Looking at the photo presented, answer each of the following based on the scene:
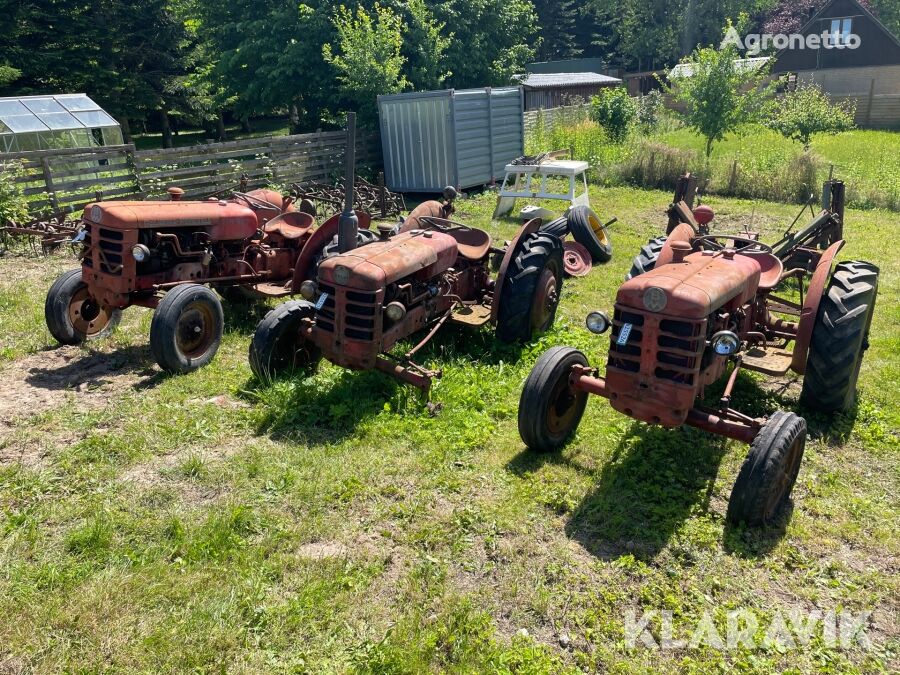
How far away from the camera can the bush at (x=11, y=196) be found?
9992mm

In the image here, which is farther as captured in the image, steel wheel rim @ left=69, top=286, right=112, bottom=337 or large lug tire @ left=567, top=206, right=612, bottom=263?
large lug tire @ left=567, top=206, right=612, bottom=263

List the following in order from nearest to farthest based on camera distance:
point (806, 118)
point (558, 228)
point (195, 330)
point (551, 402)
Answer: point (551, 402), point (195, 330), point (558, 228), point (806, 118)

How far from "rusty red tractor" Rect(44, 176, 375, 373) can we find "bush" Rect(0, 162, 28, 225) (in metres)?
4.65

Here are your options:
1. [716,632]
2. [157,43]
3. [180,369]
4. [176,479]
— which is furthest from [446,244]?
[157,43]

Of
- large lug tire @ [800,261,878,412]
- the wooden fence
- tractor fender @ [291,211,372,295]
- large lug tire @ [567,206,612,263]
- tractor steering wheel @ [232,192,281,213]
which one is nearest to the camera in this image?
large lug tire @ [800,261,878,412]

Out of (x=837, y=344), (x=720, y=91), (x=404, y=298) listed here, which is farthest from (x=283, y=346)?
(x=720, y=91)

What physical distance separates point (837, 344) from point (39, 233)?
387 inches

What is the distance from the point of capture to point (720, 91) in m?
16.3

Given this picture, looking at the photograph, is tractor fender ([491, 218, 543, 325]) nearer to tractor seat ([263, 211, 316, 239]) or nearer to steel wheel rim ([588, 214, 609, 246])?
tractor seat ([263, 211, 316, 239])

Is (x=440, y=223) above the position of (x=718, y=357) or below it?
above

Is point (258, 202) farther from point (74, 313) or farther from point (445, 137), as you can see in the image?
point (445, 137)

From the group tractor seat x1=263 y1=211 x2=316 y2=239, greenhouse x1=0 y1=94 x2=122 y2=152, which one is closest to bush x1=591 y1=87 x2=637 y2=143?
greenhouse x1=0 y1=94 x2=122 y2=152

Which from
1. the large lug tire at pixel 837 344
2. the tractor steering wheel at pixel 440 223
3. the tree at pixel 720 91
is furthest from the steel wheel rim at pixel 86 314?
the tree at pixel 720 91

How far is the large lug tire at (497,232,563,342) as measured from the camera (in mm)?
6160
